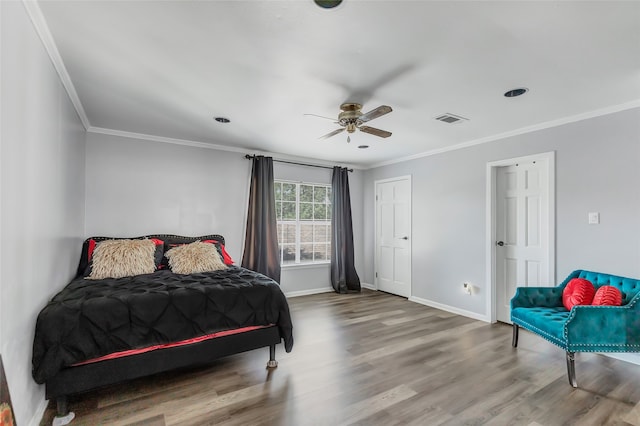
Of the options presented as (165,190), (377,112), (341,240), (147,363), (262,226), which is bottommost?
(147,363)

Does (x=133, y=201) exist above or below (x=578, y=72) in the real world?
below

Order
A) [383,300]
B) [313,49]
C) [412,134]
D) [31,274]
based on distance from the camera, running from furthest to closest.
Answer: [383,300] → [412,134] → [313,49] → [31,274]

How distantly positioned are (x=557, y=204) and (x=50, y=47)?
467cm

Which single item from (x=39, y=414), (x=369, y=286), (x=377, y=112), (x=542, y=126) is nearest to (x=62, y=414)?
(x=39, y=414)

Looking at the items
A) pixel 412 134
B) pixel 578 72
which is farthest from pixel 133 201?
pixel 578 72

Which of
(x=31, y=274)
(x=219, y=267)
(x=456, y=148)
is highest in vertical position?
(x=456, y=148)

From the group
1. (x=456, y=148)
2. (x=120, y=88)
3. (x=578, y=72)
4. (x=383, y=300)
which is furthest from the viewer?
(x=383, y=300)

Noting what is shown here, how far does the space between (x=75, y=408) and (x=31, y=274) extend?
0.99 m

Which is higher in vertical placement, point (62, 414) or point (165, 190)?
point (165, 190)

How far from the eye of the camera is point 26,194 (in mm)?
1751

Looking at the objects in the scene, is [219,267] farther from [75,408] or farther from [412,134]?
[412,134]

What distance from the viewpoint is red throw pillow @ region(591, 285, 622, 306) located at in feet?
8.32

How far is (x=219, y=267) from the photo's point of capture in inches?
137

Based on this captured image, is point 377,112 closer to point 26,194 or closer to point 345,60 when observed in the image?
point 345,60
